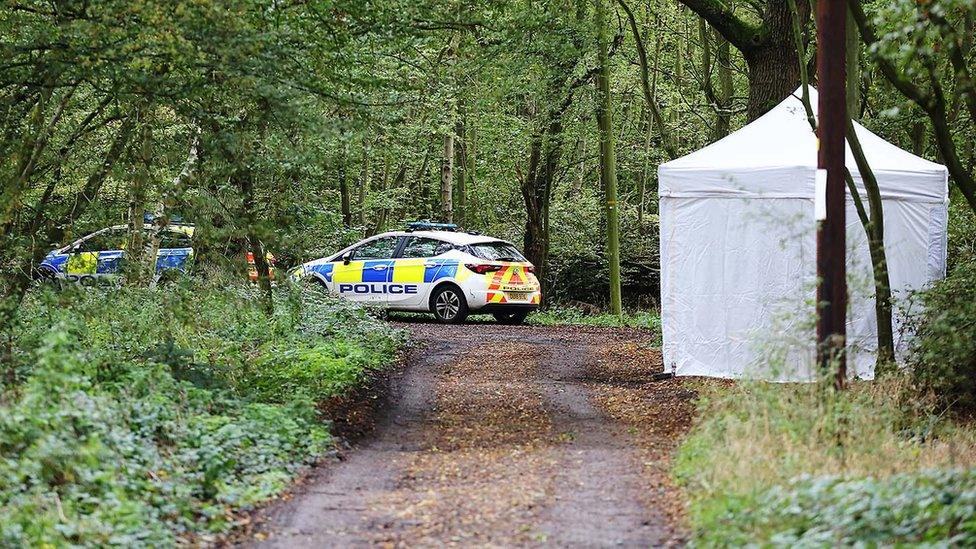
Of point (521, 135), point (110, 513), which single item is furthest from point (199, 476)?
point (521, 135)

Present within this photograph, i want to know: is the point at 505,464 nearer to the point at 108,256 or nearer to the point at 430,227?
the point at 108,256

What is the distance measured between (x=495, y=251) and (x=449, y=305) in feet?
4.17

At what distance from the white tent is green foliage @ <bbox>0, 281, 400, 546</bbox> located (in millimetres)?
3740

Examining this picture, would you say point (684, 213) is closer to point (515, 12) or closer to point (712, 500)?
point (515, 12)

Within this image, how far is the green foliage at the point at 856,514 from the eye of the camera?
5598 mm

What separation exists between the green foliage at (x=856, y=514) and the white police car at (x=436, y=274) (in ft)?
44.9

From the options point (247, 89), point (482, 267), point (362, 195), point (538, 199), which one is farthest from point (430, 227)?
point (362, 195)

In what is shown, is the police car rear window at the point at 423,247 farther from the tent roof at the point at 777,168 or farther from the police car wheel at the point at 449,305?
the tent roof at the point at 777,168

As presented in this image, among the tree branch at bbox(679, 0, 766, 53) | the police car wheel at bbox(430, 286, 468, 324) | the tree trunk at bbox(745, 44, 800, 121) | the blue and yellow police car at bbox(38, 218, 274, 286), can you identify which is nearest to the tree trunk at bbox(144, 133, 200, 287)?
the blue and yellow police car at bbox(38, 218, 274, 286)

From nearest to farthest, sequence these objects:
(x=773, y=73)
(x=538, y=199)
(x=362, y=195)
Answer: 1. (x=773, y=73)
2. (x=538, y=199)
3. (x=362, y=195)

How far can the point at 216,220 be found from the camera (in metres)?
11.1

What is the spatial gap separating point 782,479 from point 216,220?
629 centimetres

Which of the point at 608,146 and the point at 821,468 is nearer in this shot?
the point at 821,468

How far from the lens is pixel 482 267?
19781 mm
